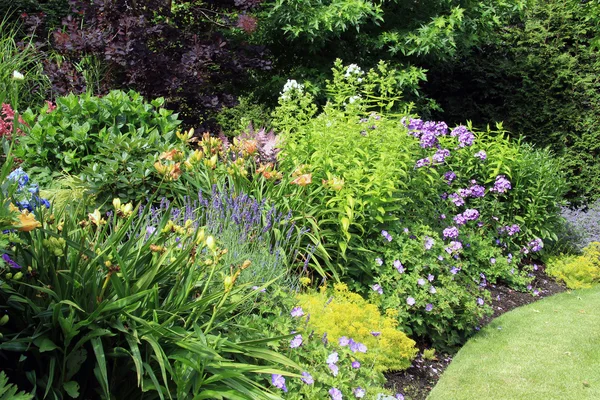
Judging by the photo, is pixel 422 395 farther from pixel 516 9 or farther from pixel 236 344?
pixel 516 9

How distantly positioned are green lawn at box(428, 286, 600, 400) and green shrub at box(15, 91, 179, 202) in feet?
8.46

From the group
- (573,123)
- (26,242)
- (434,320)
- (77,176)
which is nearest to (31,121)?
(77,176)

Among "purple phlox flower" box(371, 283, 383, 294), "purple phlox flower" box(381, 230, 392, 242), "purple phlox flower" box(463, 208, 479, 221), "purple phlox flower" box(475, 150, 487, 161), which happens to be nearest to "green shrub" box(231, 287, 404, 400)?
"purple phlox flower" box(371, 283, 383, 294)

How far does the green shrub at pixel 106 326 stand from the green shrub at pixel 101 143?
1530 mm

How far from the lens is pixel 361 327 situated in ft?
11.4

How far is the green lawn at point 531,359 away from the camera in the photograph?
3895mm

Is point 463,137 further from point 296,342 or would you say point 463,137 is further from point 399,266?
point 296,342

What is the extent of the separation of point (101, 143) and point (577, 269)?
5326 millimetres

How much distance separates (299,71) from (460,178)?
9.52ft

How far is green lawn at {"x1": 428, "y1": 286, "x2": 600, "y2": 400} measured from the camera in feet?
12.8

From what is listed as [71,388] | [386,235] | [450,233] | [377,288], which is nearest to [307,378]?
[71,388]

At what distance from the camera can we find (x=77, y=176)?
4.30 meters

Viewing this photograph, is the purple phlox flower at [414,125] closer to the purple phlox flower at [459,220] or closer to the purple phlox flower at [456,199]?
the purple phlox flower at [456,199]

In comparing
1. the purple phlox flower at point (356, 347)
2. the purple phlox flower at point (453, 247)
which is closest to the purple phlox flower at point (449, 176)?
the purple phlox flower at point (453, 247)
